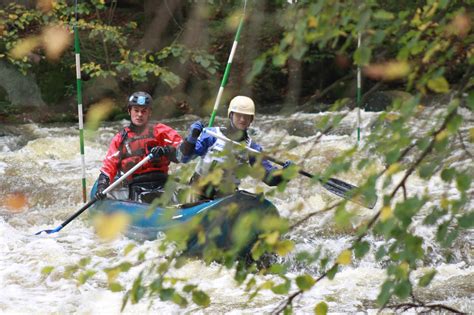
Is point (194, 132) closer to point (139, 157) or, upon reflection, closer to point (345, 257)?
point (139, 157)

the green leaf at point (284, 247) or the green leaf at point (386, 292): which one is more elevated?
the green leaf at point (284, 247)

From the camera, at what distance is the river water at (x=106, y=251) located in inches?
187

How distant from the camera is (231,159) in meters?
1.94

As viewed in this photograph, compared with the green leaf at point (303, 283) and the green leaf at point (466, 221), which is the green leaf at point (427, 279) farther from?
the green leaf at point (303, 283)

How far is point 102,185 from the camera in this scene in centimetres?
647

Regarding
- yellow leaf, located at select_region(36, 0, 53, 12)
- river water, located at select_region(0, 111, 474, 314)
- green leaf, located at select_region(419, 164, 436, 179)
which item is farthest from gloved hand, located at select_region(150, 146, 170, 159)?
yellow leaf, located at select_region(36, 0, 53, 12)

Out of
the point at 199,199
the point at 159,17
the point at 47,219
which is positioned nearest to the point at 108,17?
the point at 159,17

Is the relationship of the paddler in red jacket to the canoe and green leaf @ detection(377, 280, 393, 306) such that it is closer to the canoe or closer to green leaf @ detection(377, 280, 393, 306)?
the canoe

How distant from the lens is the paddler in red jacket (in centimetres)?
649

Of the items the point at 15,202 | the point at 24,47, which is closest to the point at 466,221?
the point at 15,202

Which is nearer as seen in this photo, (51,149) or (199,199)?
(199,199)

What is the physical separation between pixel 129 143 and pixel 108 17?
7564mm

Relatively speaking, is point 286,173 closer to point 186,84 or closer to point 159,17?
point 186,84

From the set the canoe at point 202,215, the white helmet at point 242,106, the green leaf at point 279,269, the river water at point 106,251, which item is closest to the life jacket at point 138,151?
the canoe at point 202,215
